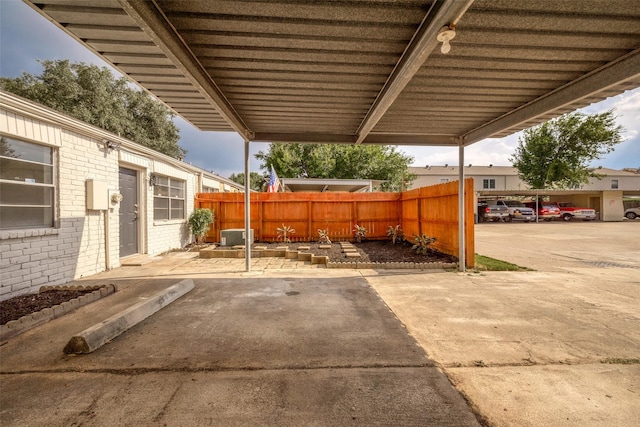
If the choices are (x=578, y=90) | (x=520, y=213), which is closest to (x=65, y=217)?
(x=578, y=90)

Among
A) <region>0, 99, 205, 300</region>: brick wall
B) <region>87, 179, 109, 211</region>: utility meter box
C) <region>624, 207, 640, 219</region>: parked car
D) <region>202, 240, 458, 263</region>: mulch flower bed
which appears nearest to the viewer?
<region>0, 99, 205, 300</region>: brick wall

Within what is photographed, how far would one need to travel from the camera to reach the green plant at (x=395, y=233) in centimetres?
1017

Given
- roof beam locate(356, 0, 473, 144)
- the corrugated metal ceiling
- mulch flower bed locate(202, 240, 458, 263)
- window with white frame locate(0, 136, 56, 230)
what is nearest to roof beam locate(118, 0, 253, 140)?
the corrugated metal ceiling

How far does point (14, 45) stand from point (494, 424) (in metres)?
28.8

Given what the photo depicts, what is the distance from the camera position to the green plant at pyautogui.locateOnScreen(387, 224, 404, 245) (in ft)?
33.4

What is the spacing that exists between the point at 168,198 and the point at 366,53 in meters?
8.08

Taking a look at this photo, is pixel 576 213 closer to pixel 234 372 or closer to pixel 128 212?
pixel 234 372

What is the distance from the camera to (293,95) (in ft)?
13.8

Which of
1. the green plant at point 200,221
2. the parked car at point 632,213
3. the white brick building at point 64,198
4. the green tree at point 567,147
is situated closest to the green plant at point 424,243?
the green plant at point 200,221

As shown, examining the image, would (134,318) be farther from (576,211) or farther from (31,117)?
(576,211)

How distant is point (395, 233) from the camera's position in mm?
10219

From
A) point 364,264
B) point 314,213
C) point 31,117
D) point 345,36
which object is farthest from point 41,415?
point 314,213

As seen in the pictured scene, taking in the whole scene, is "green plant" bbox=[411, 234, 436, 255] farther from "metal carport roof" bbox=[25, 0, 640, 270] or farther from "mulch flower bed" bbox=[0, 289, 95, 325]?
"mulch flower bed" bbox=[0, 289, 95, 325]

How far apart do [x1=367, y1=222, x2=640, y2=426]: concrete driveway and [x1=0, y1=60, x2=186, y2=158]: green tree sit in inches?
920
